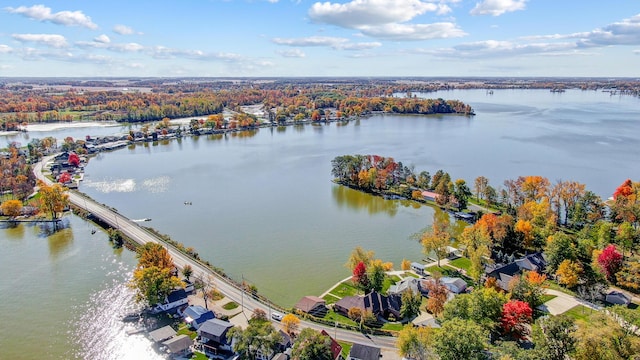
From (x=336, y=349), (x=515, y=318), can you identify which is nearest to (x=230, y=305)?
(x=336, y=349)

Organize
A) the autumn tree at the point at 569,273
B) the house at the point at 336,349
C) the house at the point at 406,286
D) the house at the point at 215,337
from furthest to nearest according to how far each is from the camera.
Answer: the autumn tree at the point at 569,273
the house at the point at 406,286
the house at the point at 215,337
the house at the point at 336,349

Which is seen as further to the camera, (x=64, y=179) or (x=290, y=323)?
(x=64, y=179)

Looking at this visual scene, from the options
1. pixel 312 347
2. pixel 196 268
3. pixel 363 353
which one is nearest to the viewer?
pixel 312 347

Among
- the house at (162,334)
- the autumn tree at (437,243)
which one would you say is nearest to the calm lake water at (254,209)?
the house at (162,334)

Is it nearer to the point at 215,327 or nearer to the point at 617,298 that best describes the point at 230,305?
the point at 215,327

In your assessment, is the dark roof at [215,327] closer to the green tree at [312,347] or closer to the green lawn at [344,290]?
the green tree at [312,347]

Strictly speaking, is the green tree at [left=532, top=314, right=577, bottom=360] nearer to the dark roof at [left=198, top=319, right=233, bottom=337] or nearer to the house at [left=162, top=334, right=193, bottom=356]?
the dark roof at [left=198, top=319, right=233, bottom=337]

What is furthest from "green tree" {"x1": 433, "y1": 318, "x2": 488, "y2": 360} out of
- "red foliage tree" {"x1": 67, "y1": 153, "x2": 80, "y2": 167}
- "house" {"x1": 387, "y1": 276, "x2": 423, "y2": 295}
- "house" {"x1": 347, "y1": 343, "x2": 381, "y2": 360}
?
"red foliage tree" {"x1": 67, "y1": 153, "x2": 80, "y2": 167}
